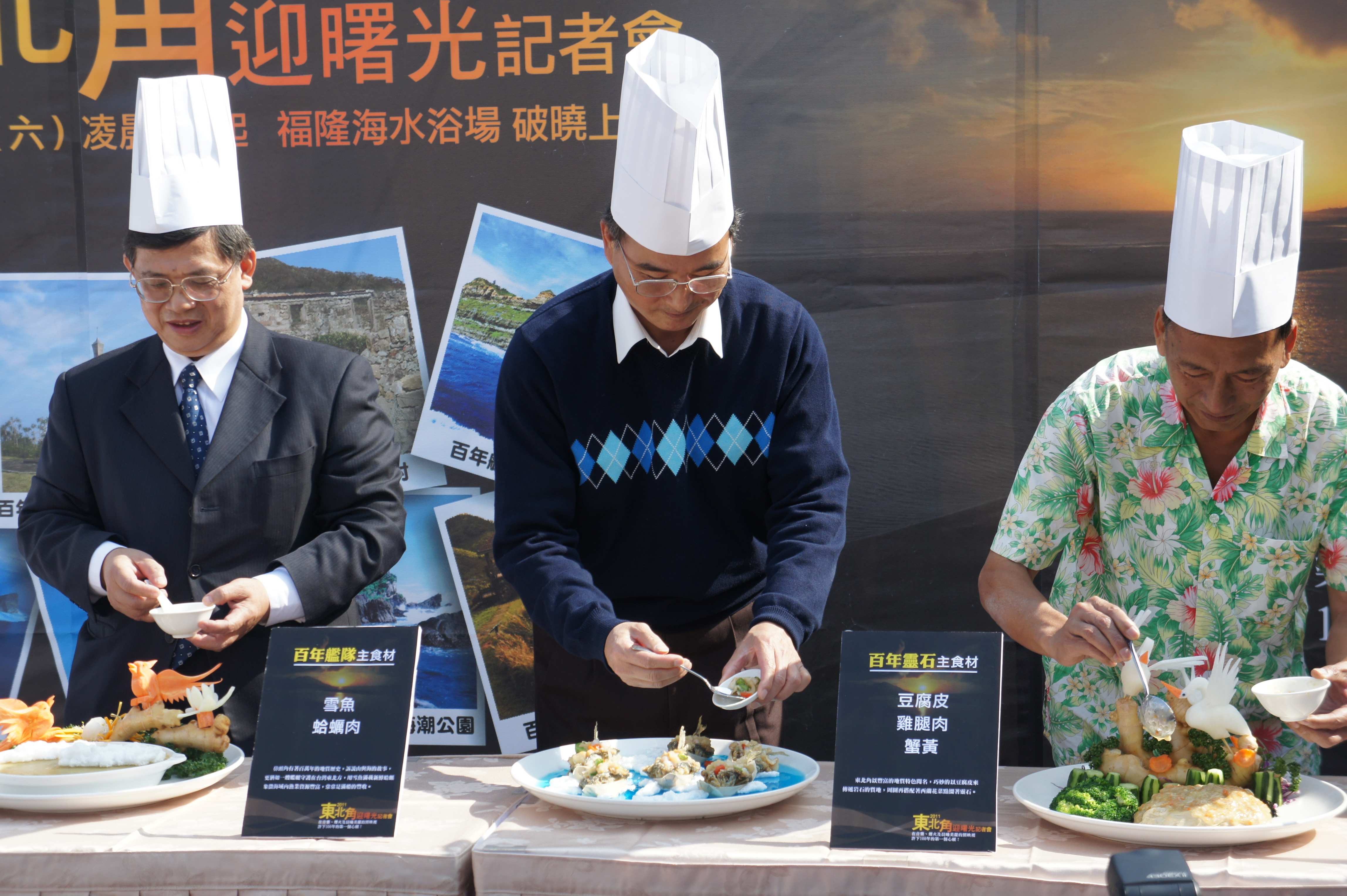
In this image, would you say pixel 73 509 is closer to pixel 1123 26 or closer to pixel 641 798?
pixel 641 798

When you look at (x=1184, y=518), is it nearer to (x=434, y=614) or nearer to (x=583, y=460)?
(x=583, y=460)

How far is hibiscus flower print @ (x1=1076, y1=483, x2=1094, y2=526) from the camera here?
6.67ft

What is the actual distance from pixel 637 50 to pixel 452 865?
4.39 feet

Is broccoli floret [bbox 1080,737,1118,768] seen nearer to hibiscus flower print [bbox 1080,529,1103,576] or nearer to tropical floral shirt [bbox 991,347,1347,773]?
tropical floral shirt [bbox 991,347,1347,773]

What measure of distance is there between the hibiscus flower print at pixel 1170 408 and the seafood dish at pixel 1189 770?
1.38 ft

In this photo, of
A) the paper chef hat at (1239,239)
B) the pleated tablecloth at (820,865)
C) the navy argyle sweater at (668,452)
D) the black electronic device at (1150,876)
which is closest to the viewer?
the black electronic device at (1150,876)

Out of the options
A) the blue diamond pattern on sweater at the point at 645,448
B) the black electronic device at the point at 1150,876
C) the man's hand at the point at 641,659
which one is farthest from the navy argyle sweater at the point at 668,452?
the black electronic device at the point at 1150,876

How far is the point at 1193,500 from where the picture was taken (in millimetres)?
1953

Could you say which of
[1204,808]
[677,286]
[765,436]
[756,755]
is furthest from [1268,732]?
[677,286]

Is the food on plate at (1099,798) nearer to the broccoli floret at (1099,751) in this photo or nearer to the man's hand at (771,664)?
the broccoli floret at (1099,751)

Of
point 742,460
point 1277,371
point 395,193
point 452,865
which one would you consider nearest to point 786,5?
point 395,193

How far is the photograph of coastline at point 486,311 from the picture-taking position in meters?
2.85

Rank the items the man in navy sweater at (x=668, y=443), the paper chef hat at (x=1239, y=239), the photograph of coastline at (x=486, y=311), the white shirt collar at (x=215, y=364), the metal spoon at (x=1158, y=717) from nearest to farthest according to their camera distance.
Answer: the metal spoon at (x=1158, y=717), the paper chef hat at (x=1239, y=239), the man in navy sweater at (x=668, y=443), the white shirt collar at (x=215, y=364), the photograph of coastline at (x=486, y=311)

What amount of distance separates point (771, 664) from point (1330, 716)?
768 millimetres
